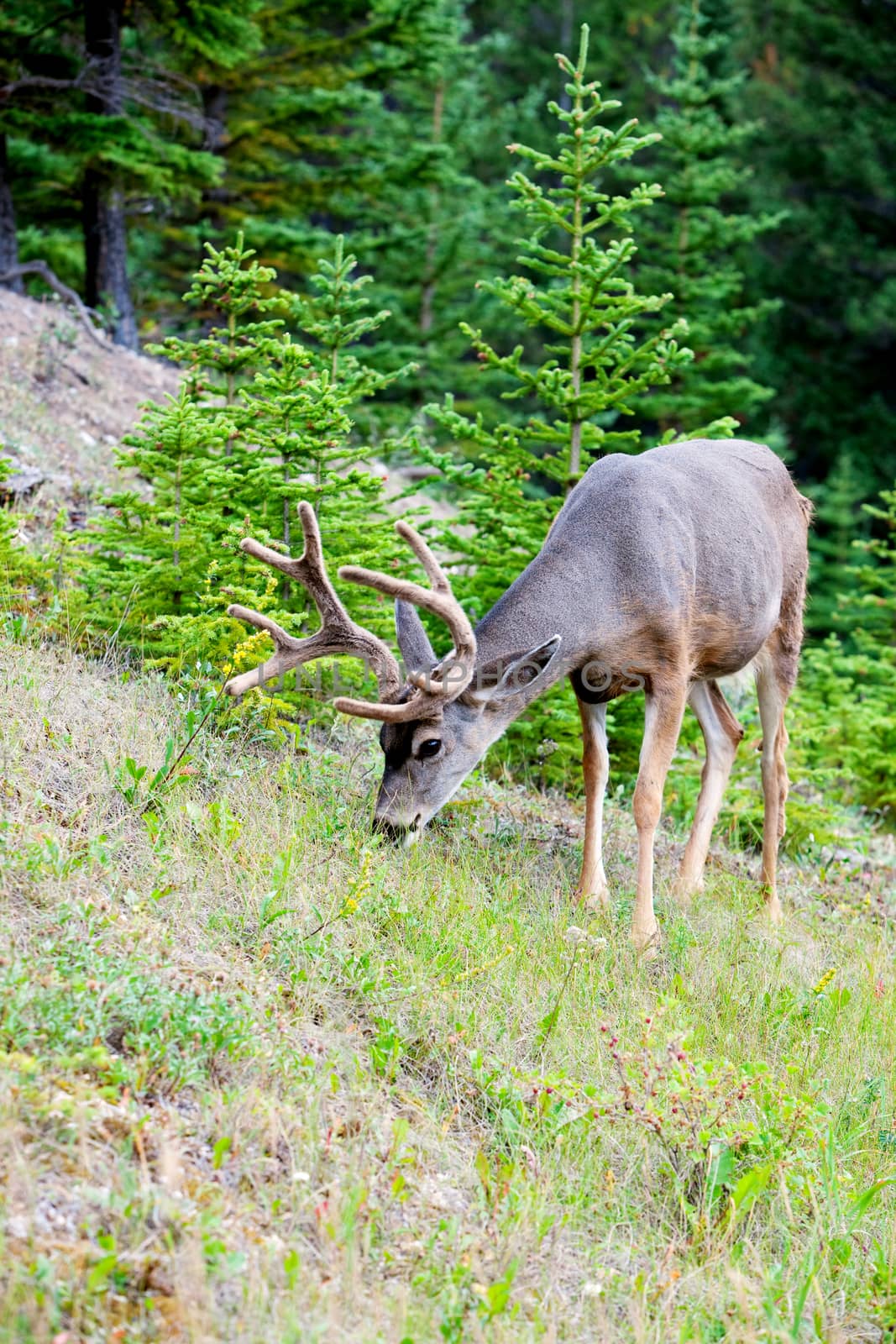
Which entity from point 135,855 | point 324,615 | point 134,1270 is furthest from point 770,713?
point 134,1270

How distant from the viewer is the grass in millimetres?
3178

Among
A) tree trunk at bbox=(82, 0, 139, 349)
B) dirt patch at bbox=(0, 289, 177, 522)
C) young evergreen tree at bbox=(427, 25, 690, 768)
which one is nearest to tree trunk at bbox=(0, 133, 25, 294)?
dirt patch at bbox=(0, 289, 177, 522)

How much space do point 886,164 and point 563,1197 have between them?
78.3 feet

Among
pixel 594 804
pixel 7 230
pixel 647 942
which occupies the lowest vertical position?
pixel 647 942

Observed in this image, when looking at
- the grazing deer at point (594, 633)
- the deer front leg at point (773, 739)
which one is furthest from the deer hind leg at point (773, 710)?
the grazing deer at point (594, 633)

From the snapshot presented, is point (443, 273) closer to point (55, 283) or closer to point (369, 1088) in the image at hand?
point (55, 283)

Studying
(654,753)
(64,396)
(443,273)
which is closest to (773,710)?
(654,753)

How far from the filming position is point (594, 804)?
6488mm

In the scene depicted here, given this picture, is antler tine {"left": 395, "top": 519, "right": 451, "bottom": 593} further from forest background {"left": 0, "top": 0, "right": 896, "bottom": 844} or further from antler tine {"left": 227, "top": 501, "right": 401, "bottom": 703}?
forest background {"left": 0, "top": 0, "right": 896, "bottom": 844}

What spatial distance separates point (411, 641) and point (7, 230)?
1019 cm

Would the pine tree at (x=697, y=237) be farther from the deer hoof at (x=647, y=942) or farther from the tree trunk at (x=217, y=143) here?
the deer hoof at (x=647, y=942)

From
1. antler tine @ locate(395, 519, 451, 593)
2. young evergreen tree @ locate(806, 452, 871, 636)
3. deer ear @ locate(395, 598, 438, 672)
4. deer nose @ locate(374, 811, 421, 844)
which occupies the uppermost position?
antler tine @ locate(395, 519, 451, 593)

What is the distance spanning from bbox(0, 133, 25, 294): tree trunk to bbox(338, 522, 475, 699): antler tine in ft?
32.3

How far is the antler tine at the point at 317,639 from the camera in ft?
18.2
